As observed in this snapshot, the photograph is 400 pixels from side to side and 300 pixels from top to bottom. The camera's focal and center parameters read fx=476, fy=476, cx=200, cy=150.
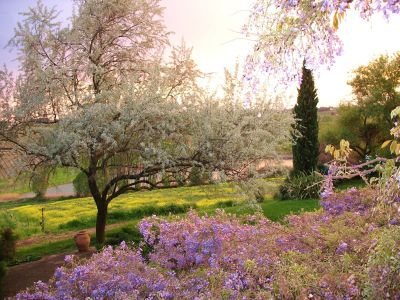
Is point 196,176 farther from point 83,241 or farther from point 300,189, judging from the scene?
point 300,189

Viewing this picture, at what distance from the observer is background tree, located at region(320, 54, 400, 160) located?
31375 mm

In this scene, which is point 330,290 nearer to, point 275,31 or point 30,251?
point 275,31

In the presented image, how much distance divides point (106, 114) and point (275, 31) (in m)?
7.59

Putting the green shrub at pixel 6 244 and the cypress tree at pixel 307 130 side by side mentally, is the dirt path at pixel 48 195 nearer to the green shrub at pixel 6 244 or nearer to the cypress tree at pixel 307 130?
the cypress tree at pixel 307 130

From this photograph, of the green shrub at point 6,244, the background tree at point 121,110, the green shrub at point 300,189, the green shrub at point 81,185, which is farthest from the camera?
the green shrub at point 81,185

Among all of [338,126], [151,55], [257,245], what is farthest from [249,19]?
[338,126]

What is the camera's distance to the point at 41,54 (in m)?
15.5

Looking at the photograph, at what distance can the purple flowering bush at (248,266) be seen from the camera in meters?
4.83

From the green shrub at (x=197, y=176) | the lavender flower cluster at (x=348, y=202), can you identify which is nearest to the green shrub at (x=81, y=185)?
the green shrub at (x=197, y=176)

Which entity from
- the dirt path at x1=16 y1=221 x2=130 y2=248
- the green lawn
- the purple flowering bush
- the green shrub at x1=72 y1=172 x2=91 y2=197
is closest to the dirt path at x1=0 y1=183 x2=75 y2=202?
the green shrub at x1=72 y1=172 x2=91 y2=197

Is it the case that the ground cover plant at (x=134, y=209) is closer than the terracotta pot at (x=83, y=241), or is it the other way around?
the terracotta pot at (x=83, y=241)

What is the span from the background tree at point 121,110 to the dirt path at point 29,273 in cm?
222

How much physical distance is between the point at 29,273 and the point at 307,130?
16.9 meters

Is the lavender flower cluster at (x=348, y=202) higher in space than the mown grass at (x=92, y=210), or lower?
higher
